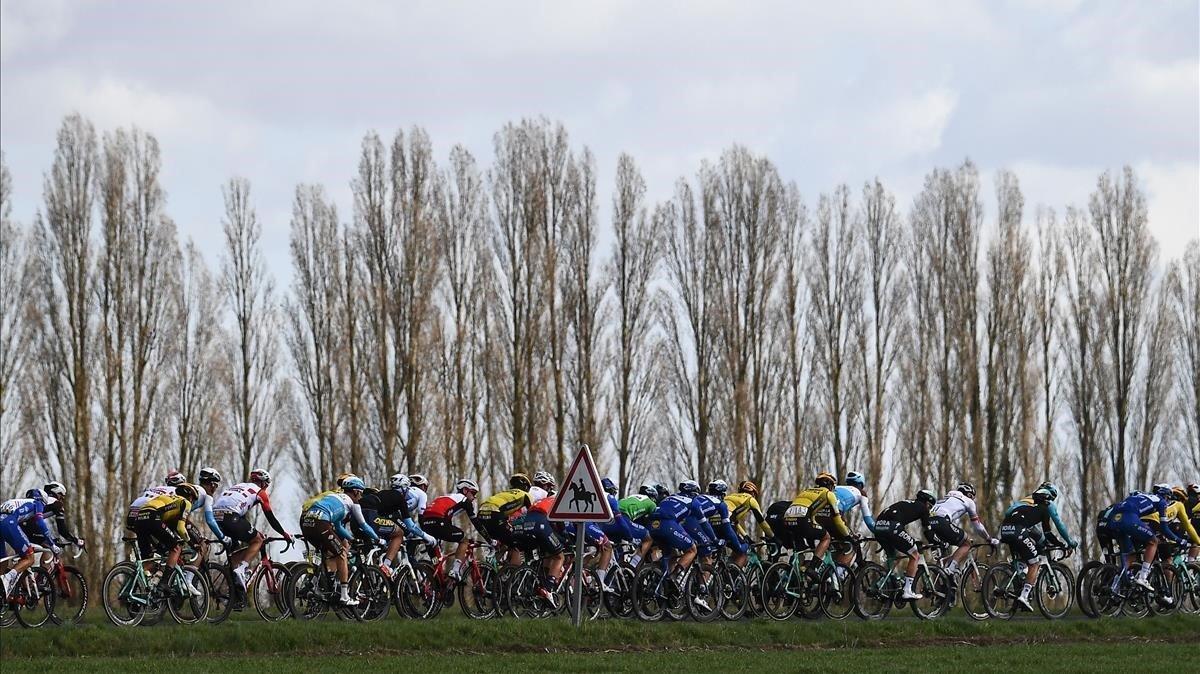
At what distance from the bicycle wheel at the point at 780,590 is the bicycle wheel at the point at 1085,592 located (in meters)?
4.33

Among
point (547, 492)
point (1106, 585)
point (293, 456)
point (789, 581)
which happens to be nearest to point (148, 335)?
point (293, 456)

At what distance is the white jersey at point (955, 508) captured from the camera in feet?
74.7

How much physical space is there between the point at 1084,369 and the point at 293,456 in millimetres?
21849

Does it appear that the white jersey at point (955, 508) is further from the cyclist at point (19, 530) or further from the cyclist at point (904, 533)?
the cyclist at point (19, 530)

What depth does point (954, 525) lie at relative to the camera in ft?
74.8

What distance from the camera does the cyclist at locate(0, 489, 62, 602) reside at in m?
19.1

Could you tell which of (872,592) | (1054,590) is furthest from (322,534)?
(1054,590)

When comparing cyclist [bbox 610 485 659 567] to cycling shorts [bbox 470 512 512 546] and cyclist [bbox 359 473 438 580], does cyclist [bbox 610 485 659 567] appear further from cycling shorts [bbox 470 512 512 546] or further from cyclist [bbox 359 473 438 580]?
cyclist [bbox 359 473 438 580]

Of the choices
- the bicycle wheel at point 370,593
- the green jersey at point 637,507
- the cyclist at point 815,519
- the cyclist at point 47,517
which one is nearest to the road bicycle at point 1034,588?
the cyclist at point 815,519

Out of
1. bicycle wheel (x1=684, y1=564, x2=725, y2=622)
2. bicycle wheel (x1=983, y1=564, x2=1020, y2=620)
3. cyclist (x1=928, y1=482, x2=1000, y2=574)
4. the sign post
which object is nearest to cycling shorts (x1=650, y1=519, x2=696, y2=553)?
bicycle wheel (x1=684, y1=564, x2=725, y2=622)

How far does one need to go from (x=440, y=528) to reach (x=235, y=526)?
318cm

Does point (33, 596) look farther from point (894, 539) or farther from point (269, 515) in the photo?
point (894, 539)

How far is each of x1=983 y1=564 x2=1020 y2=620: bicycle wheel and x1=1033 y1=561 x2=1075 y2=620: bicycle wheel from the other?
0.38 meters

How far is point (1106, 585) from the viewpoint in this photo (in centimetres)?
2325
